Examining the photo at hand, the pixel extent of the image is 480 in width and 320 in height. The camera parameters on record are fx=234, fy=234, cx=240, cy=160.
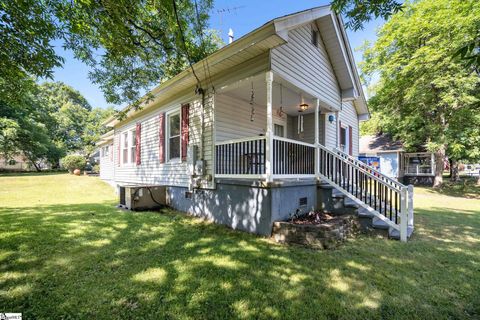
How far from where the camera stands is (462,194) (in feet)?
45.0

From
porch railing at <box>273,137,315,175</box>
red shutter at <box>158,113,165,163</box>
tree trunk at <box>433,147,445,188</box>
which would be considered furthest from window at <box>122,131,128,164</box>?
tree trunk at <box>433,147,445,188</box>

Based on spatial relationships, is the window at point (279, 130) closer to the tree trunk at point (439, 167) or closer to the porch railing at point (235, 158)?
the porch railing at point (235, 158)

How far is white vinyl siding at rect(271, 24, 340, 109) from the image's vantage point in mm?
5347

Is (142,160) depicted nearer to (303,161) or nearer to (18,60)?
(18,60)

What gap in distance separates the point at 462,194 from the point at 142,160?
17596 millimetres

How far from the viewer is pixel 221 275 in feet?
10.2

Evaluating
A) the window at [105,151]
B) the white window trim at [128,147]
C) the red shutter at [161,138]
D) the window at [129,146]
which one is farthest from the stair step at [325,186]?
the window at [105,151]

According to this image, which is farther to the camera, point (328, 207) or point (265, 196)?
point (328, 207)

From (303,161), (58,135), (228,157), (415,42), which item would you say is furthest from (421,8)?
(58,135)

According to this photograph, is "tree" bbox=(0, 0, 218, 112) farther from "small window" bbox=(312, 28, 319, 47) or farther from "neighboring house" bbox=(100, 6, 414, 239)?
"small window" bbox=(312, 28, 319, 47)

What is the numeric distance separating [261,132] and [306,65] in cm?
237

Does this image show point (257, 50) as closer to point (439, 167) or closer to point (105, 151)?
point (105, 151)

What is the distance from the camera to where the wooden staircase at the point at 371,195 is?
15.8ft

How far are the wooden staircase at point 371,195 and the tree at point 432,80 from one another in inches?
397
